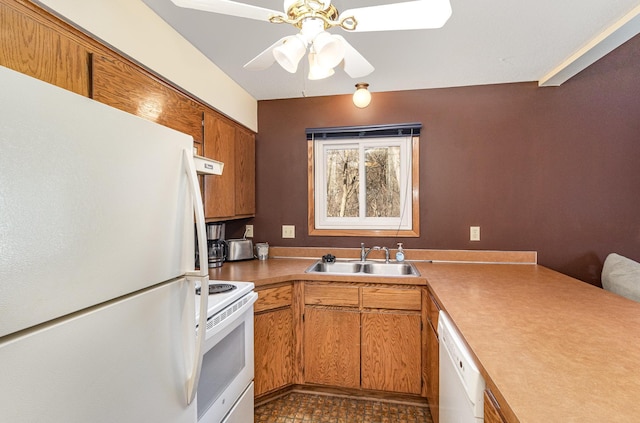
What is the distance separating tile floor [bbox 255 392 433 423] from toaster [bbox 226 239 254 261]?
1.08m

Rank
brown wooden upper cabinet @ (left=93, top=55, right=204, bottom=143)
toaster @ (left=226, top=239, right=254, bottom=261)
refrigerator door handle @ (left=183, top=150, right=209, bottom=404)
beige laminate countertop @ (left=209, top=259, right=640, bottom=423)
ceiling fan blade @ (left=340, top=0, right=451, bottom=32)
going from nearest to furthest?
beige laminate countertop @ (left=209, top=259, right=640, bottom=423), refrigerator door handle @ (left=183, top=150, right=209, bottom=404), ceiling fan blade @ (left=340, top=0, right=451, bottom=32), brown wooden upper cabinet @ (left=93, top=55, right=204, bottom=143), toaster @ (left=226, top=239, right=254, bottom=261)

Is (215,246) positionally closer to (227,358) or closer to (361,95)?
(227,358)

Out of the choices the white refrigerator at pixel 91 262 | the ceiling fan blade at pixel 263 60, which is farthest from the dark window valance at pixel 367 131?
the white refrigerator at pixel 91 262

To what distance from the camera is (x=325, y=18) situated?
113 cm

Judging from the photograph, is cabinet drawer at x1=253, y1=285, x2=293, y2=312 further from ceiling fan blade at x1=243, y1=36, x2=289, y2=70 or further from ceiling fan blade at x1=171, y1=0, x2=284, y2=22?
ceiling fan blade at x1=171, y1=0, x2=284, y2=22

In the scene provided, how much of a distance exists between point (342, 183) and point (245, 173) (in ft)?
2.75

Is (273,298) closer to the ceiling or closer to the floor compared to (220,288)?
closer to the floor

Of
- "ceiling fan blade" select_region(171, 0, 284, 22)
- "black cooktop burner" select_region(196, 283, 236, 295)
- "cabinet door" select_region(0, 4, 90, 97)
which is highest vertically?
"ceiling fan blade" select_region(171, 0, 284, 22)

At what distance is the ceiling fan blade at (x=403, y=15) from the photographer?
1.00 meters

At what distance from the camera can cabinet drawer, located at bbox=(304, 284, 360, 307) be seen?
2109 millimetres

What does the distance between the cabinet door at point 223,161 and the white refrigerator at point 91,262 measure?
1.24 metres

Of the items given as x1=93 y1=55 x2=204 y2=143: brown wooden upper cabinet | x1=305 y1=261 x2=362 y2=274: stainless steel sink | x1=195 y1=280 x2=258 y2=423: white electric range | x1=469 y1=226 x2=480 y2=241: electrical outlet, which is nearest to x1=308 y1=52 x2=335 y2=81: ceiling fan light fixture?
x1=93 y1=55 x2=204 y2=143: brown wooden upper cabinet

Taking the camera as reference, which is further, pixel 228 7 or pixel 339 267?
pixel 339 267

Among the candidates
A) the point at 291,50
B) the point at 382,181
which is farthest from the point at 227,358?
the point at 382,181
